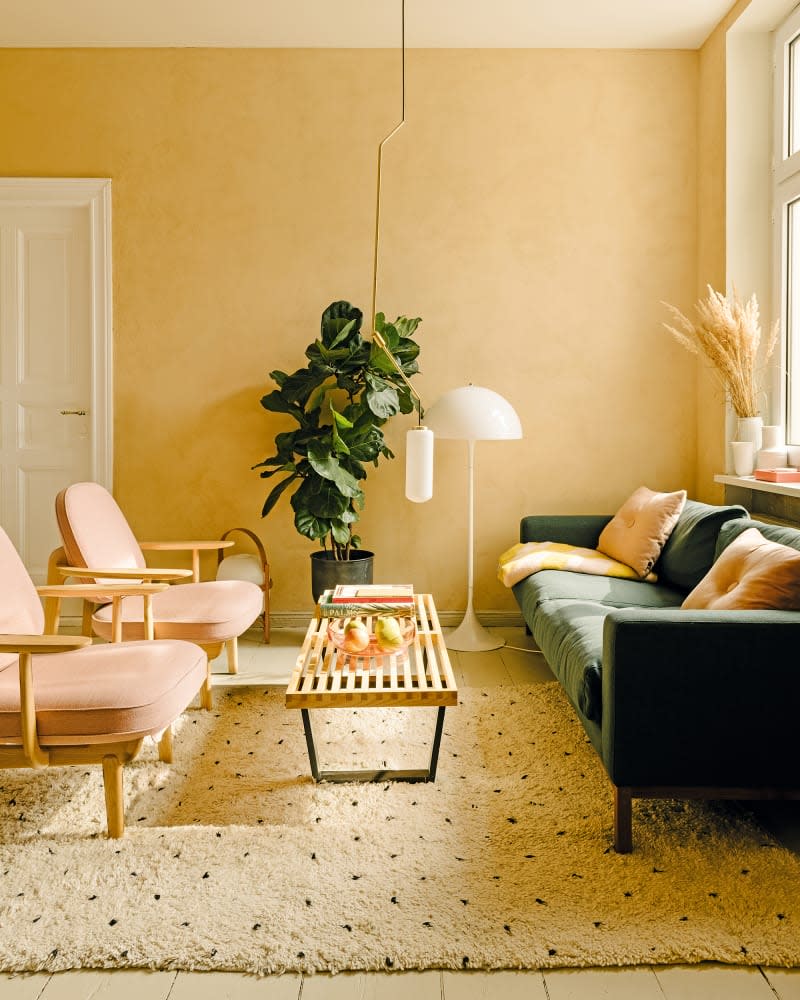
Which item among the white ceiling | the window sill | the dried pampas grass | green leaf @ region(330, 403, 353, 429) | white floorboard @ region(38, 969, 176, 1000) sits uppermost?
the white ceiling

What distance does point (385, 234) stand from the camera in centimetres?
446

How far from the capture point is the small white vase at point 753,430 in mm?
3791

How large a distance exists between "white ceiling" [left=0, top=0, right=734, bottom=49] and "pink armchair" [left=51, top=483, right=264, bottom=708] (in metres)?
2.38

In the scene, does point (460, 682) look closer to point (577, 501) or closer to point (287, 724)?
point (287, 724)

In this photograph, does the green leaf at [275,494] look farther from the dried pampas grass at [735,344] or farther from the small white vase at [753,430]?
the small white vase at [753,430]

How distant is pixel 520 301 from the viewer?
4.48 metres

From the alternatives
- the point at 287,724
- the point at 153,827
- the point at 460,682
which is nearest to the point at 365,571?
the point at 460,682

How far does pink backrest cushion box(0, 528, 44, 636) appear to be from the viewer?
8.34ft

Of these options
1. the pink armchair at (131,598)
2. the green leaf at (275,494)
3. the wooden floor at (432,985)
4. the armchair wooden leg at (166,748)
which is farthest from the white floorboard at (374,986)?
the green leaf at (275,494)

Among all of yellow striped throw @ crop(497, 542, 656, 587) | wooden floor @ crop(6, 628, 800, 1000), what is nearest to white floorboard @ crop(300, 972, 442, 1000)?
wooden floor @ crop(6, 628, 800, 1000)

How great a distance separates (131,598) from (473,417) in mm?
1714

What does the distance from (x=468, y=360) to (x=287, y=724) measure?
225 cm

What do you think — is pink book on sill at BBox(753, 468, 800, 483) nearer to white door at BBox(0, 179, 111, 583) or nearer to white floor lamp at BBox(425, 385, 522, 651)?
white floor lamp at BBox(425, 385, 522, 651)

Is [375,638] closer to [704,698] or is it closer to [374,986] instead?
[704,698]
